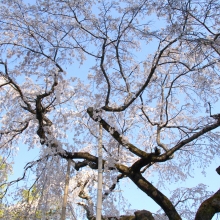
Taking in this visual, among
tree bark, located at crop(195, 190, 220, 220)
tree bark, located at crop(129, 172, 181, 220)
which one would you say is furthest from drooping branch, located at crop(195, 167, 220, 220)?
tree bark, located at crop(129, 172, 181, 220)

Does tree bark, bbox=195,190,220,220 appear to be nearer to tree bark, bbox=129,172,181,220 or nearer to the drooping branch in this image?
the drooping branch

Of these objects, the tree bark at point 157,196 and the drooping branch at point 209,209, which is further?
the tree bark at point 157,196

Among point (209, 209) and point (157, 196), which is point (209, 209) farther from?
point (157, 196)

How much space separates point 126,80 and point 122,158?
2.45 metres

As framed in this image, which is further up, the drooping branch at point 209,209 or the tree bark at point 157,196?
the tree bark at point 157,196

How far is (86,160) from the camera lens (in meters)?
6.85

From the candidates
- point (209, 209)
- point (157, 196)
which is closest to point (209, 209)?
point (209, 209)

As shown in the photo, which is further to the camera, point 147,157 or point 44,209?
point 44,209

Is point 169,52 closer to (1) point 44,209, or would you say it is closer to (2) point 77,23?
(2) point 77,23

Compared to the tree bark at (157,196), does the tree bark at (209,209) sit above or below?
below

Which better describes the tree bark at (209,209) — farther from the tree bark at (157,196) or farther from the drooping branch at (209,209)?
the tree bark at (157,196)

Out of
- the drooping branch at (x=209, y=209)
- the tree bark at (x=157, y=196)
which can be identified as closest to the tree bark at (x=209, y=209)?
the drooping branch at (x=209, y=209)

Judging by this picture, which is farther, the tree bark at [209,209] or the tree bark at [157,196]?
the tree bark at [157,196]

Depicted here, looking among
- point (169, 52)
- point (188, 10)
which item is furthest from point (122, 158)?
point (188, 10)
